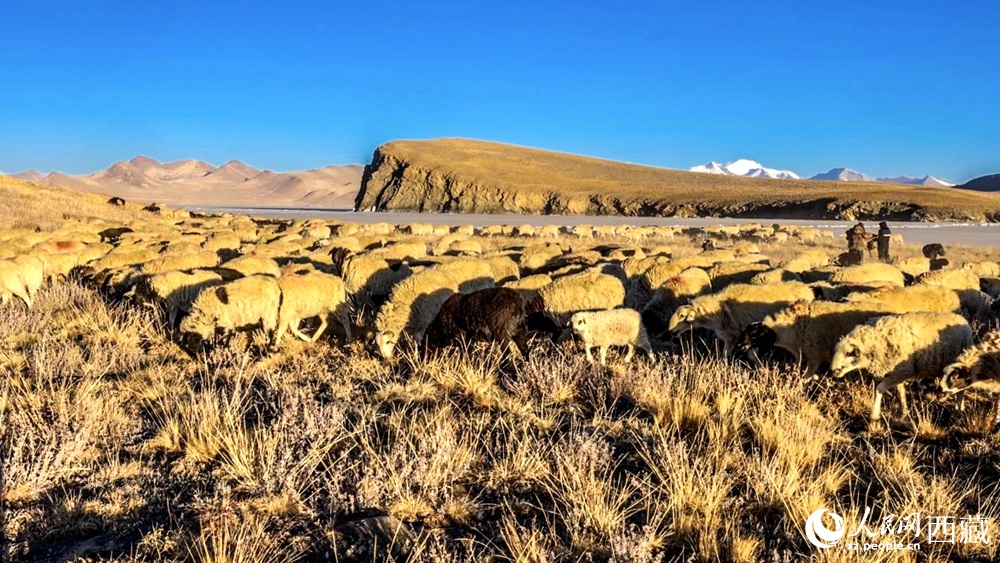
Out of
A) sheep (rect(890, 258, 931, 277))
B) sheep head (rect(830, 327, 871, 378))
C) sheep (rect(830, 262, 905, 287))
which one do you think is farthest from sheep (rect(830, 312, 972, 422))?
sheep (rect(890, 258, 931, 277))

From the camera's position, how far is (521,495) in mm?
3766

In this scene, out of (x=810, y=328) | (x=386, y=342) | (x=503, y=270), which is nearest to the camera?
(x=810, y=328)

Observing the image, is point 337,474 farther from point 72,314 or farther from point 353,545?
point 72,314

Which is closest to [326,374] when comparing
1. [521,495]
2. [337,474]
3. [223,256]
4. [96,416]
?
[96,416]

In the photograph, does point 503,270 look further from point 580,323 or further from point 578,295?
point 580,323

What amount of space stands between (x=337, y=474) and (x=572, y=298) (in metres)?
4.54

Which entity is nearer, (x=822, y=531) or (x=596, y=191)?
(x=822, y=531)

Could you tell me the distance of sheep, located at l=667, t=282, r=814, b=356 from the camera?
6.78 metres

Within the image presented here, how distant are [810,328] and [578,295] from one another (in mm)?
2804

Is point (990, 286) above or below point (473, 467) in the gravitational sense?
above

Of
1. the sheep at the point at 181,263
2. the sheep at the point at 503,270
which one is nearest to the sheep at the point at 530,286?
the sheep at the point at 503,270

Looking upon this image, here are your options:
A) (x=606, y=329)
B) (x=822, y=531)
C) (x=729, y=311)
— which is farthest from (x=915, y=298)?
(x=822, y=531)

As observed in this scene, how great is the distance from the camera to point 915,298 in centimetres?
666

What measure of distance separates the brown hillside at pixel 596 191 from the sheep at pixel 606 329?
53461mm
